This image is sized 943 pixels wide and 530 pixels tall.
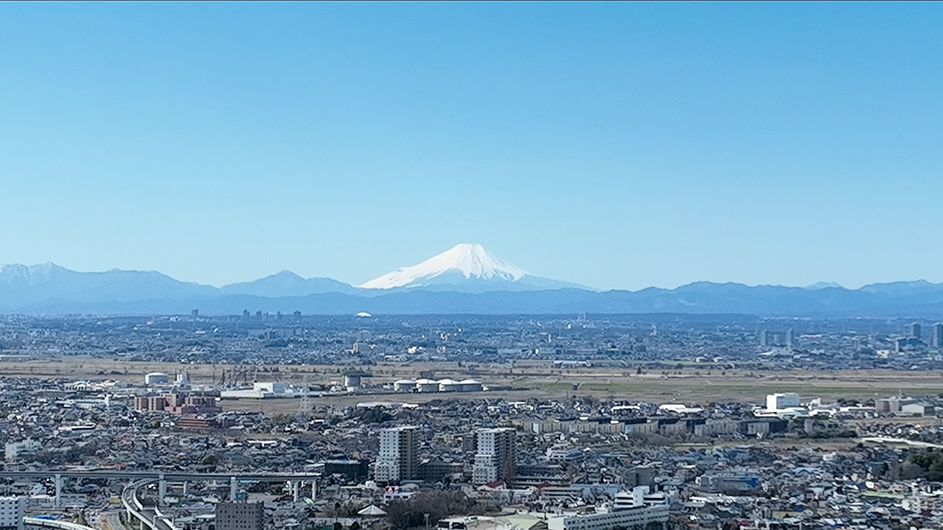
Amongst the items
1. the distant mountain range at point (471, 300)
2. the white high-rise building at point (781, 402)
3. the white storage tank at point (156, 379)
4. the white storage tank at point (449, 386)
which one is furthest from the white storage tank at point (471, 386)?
the distant mountain range at point (471, 300)

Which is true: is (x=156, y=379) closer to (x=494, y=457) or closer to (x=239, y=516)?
(x=494, y=457)

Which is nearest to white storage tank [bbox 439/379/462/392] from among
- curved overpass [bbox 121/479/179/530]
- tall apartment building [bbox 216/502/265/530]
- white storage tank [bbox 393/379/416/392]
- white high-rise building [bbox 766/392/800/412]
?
white storage tank [bbox 393/379/416/392]

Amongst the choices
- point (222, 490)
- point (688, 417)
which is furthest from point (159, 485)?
point (688, 417)

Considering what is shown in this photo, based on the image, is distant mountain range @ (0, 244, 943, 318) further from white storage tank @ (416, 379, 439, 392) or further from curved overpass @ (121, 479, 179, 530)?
curved overpass @ (121, 479, 179, 530)

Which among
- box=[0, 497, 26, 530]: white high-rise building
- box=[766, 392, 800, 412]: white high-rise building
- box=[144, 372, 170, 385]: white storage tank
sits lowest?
→ box=[0, 497, 26, 530]: white high-rise building

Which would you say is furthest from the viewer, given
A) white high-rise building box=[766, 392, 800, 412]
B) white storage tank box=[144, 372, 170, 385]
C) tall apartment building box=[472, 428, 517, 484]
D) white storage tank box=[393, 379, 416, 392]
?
white storage tank box=[144, 372, 170, 385]

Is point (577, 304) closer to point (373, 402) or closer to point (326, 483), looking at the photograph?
point (373, 402)

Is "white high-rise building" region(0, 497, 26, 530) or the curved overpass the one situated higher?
"white high-rise building" region(0, 497, 26, 530)
